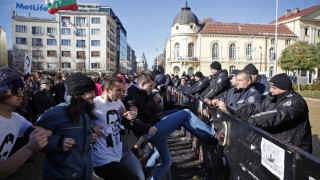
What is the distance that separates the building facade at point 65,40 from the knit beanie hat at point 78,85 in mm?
59042

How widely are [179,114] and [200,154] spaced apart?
71.7 inches

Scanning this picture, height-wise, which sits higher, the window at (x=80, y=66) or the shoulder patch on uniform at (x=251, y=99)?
the window at (x=80, y=66)

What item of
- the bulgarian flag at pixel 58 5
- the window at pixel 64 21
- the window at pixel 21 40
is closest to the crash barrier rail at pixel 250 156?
the bulgarian flag at pixel 58 5

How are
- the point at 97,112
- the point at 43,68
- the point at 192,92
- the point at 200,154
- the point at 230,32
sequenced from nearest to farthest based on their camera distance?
the point at 97,112
the point at 200,154
the point at 192,92
the point at 230,32
the point at 43,68

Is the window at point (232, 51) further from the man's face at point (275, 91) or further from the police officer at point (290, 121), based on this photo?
the police officer at point (290, 121)

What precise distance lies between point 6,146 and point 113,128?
1.18m

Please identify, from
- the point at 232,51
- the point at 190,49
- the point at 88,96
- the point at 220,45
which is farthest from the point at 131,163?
the point at 232,51

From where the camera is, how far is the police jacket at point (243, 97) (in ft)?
12.5

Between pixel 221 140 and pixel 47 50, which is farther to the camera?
pixel 47 50

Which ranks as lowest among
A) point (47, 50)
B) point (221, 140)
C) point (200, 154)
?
point (200, 154)

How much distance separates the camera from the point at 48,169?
6.25 feet

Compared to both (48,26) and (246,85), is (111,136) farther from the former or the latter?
(48,26)

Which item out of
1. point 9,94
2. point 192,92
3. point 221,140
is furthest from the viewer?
point 192,92

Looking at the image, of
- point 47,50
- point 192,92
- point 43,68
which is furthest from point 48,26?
point 192,92
